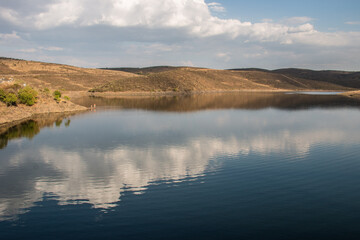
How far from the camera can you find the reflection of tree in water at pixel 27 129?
2360 cm

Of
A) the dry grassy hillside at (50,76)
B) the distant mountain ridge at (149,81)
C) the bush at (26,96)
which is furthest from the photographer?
the distant mountain ridge at (149,81)

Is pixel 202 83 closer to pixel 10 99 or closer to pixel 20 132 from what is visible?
pixel 10 99

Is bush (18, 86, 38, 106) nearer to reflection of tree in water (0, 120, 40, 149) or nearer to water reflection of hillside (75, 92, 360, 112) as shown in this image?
reflection of tree in water (0, 120, 40, 149)

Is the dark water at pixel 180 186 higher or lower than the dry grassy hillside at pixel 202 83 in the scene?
lower

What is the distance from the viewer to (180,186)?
41.5 feet

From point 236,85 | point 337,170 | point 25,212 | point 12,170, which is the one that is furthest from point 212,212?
point 236,85

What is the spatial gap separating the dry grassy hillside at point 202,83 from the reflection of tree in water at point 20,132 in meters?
66.3

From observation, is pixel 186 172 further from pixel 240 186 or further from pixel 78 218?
pixel 78 218

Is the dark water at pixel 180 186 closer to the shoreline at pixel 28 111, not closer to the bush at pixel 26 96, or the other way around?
the shoreline at pixel 28 111

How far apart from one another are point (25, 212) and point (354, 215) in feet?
36.5

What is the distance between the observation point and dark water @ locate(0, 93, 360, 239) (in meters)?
9.29

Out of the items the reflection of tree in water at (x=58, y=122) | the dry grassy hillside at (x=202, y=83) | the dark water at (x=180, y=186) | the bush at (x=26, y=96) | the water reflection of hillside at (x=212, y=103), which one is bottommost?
the dark water at (x=180, y=186)

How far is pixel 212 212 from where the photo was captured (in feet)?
33.6

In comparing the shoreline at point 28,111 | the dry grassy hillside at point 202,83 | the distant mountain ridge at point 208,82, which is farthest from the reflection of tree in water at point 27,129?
the distant mountain ridge at point 208,82
